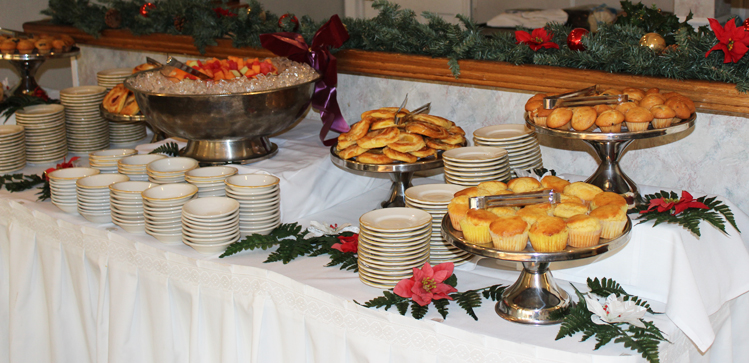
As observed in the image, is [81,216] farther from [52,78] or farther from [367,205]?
[52,78]

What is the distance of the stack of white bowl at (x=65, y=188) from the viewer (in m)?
1.70

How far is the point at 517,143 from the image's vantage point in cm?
156

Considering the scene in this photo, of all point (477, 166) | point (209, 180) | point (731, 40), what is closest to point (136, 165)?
point (209, 180)

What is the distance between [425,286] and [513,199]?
0.23 metres

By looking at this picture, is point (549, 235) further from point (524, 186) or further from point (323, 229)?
point (323, 229)

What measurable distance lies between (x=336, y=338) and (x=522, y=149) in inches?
25.0

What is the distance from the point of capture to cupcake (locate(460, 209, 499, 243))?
3.44 feet

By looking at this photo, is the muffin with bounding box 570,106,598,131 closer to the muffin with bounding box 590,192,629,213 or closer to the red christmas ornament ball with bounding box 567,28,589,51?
the muffin with bounding box 590,192,629,213

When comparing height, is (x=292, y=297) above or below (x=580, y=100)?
below

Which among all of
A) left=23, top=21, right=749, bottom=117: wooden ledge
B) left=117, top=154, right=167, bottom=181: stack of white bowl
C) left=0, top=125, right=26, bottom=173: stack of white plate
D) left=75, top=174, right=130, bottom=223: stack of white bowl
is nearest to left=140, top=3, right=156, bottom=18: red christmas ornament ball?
left=23, top=21, right=749, bottom=117: wooden ledge

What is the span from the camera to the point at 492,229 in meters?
1.03

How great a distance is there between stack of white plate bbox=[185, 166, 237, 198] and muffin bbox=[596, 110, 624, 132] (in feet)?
2.79

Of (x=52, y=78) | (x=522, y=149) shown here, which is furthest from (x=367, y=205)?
(x=52, y=78)

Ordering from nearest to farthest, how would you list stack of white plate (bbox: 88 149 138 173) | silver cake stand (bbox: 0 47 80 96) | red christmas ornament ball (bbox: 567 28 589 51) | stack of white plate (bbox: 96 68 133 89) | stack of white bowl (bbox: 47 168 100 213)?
1. red christmas ornament ball (bbox: 567 28 589 51)
2. stack of white bowl (bbox: 47 168 100 213)
3. stack of white plate (bbox: 88 149 138 173)
4. stack of white plate (bbox: 96 68 133 89)
5. silver cake stand (bbox: 0 47 80 96)
